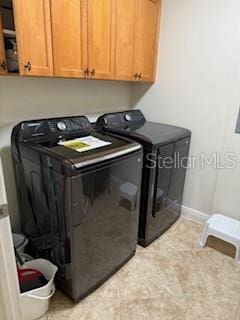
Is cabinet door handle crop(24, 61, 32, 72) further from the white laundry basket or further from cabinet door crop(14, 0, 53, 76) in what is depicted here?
the white laundry basket

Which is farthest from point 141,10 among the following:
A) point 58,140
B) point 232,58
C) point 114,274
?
point 114,274

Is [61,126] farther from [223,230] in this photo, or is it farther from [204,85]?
[223,230]

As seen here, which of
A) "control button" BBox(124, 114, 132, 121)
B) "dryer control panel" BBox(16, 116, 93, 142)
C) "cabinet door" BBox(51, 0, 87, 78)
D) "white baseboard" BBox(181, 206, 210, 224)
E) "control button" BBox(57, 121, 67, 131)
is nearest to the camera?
"cabinet door" BBox(51, 0, 87, 78)

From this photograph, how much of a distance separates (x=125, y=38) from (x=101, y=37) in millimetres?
290

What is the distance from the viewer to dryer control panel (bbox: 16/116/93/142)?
1589 mm

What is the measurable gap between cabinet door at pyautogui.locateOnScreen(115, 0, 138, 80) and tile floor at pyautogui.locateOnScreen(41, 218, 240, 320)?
1629mm

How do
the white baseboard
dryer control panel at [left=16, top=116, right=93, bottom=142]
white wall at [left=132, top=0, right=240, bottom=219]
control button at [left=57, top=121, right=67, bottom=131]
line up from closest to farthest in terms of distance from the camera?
1. dryer control panel at [left=16, top=116, right=93, bottom=142]
2. control button at [left=57, top=121, right=67, bottom=131]
3. white wall at [left=132, top=0, right=240, bottom=219]
4. the white baseboard

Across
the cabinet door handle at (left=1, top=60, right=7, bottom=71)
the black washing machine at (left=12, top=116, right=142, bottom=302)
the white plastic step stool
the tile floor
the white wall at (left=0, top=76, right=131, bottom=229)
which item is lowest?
the tile floor

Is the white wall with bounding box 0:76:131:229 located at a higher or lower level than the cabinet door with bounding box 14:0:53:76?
lower

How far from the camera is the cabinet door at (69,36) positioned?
4.68ft

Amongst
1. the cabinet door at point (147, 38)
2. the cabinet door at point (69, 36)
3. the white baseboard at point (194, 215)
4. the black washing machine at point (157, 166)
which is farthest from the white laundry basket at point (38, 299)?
the cabinet door at point (147, 38)

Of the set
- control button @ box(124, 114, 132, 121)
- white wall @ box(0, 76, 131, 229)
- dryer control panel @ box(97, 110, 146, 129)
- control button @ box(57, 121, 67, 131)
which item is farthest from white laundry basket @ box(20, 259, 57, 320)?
control button @ box(124, 114, 132, 121)

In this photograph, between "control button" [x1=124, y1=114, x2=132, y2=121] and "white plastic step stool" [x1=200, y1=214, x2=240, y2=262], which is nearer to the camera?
"white plastic step stool" [x1=200, y1=214, x2=240, y2=262]

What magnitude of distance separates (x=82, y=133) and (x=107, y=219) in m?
0.71
